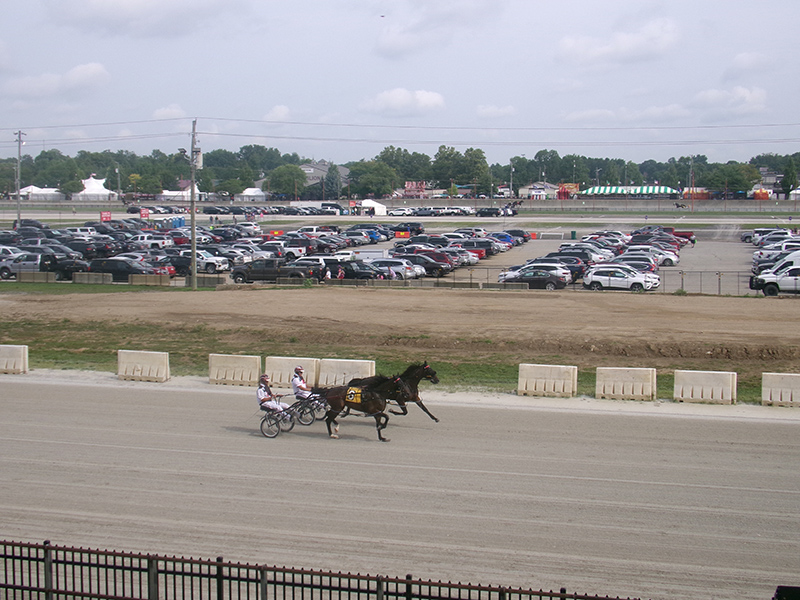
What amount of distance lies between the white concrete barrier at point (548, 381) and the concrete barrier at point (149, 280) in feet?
93.9

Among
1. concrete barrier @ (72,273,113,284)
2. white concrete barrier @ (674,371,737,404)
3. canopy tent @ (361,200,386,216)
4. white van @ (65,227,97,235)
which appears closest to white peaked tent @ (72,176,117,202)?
canopy tent @ (361,200,386,216)

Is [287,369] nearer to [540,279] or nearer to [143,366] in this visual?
[143,366]

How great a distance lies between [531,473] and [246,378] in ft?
A: 33.0

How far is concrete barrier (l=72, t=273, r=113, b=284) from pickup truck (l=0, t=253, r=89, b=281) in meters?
1.06

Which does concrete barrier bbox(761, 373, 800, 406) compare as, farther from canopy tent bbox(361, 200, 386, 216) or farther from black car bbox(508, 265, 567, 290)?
canopy tent bbox(361, 200, 386, 216)

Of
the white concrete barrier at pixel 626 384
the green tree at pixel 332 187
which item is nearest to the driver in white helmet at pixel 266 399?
the white concrete barrier at pixel 626 384

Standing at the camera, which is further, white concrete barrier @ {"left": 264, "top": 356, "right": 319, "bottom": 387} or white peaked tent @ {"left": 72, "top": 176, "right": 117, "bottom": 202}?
white peaked tent @ {"left": 72, "top": 176, "right": 117, "bottom": 202}

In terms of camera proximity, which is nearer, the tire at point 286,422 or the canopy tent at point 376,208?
the tire at point 286,422

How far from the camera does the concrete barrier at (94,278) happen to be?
43.0 metres

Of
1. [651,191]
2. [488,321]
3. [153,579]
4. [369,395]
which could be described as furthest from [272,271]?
[651,191]

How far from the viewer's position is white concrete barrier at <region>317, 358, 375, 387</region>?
19.6 meters

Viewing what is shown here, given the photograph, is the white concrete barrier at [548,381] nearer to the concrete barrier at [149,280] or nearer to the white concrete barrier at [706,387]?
the white concrete barrier at [706,387]

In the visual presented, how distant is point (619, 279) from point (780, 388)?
21.6 metres

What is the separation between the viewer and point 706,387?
18.6 metres
